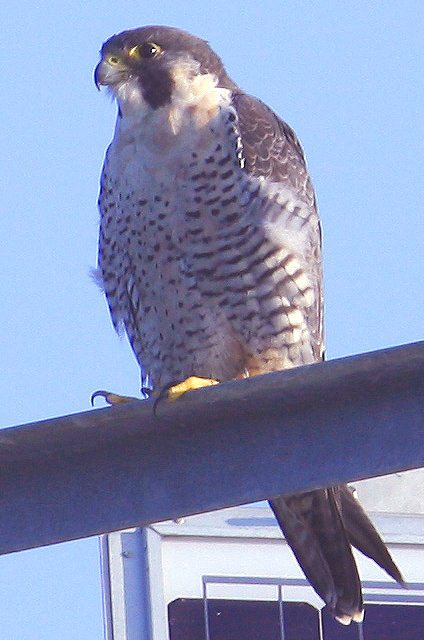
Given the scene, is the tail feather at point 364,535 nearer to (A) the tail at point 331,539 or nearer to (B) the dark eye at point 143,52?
(A) the tail at point 331,539

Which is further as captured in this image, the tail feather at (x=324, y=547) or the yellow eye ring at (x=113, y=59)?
the yellow eye ring at (x=113, y=59)

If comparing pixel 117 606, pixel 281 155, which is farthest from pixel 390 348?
pixel 117 606

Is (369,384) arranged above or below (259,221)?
below

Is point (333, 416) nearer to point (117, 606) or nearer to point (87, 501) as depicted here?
point (87, 501)

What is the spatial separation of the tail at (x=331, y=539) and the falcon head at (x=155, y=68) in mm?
1184

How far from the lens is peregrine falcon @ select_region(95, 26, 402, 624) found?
14.4 ft

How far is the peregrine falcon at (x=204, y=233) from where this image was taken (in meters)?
4.38

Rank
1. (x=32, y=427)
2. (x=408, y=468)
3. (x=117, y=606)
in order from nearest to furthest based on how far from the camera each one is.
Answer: (x=408, y=468)
(x=32, y=427)
(x=117, y=606)

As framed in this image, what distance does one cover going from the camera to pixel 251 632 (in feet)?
19.6

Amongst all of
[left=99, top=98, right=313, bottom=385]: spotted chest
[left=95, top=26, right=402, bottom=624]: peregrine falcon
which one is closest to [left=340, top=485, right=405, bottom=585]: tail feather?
[left=95, top=26, right=402, bottom=624]: peregrine falcon

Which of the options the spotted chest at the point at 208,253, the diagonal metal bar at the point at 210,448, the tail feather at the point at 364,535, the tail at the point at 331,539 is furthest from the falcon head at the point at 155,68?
the diagonal metal bar at the point at 210,448

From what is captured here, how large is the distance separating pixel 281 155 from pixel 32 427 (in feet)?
8.02

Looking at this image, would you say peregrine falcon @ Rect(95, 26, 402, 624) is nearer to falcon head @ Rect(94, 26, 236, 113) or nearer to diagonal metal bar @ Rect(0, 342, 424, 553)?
falcon head @ Rect(94, 26, 236, 113)

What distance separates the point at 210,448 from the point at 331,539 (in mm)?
1768
